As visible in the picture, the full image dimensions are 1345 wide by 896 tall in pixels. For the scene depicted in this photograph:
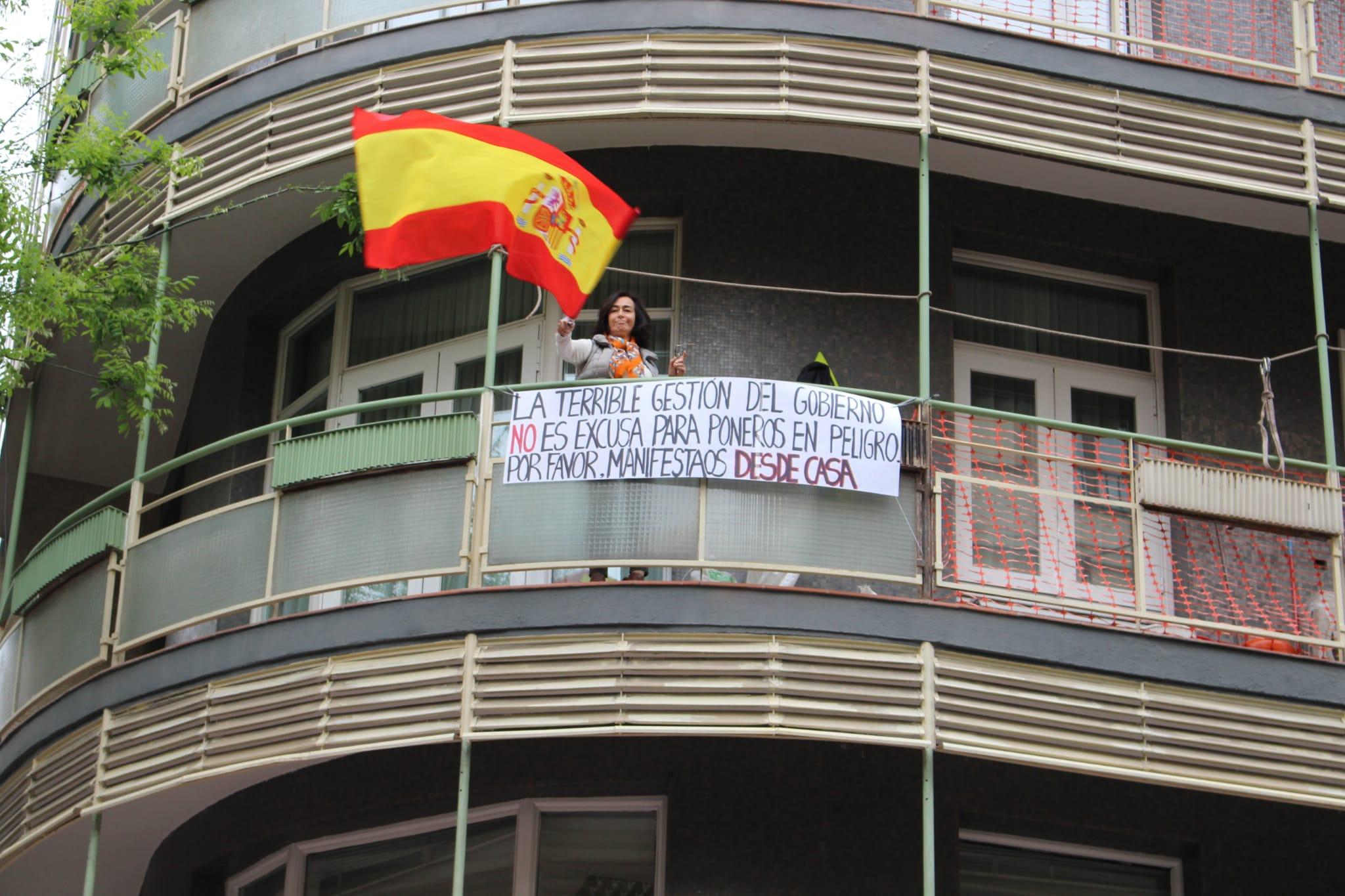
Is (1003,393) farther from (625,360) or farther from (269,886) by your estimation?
(269,886)

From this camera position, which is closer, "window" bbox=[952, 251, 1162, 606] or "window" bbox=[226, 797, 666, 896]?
"window" bbox=[226, 797, 666, 896]

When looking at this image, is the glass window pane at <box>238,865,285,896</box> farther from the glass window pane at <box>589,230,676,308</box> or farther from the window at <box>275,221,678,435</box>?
the glass window pane at <box>589,230,676,308</box>

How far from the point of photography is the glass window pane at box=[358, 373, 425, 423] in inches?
631

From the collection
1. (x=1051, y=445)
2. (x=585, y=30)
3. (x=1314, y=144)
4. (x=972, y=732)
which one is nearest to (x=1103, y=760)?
(x=972, y=732)

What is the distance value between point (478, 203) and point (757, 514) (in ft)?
9.08

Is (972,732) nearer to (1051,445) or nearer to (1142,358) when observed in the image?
(1051,445)

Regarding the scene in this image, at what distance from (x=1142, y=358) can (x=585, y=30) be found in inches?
179

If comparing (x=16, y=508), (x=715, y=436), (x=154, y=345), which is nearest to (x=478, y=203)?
(x=715, y=436)

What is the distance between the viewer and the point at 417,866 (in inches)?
566

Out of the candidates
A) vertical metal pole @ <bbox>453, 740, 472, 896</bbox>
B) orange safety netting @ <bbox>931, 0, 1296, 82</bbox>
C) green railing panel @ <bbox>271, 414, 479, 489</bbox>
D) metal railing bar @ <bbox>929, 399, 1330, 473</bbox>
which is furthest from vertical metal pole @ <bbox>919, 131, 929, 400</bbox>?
vertical metal pole @ <bbox>453, 740, 472, 896</bbox>

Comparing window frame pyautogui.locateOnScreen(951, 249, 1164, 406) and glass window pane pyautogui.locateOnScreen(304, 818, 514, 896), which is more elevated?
window frame pyautogui.locateOnScreen(951, 249, 1164, 406)

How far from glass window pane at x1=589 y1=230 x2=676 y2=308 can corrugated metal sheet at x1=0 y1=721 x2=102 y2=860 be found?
443cm

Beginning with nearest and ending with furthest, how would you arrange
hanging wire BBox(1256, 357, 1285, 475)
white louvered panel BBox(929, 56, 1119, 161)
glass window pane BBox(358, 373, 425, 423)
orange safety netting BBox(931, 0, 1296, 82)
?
hanging wire BBox(1256, 357, 1285, 475), white louvered panel BBox(929, 56, 1119, 161), glass window pane BBox(358, 373, 425, 423), orange safety netting BBox(931, 0, 1296, 82)

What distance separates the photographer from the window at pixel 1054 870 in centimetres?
1416
